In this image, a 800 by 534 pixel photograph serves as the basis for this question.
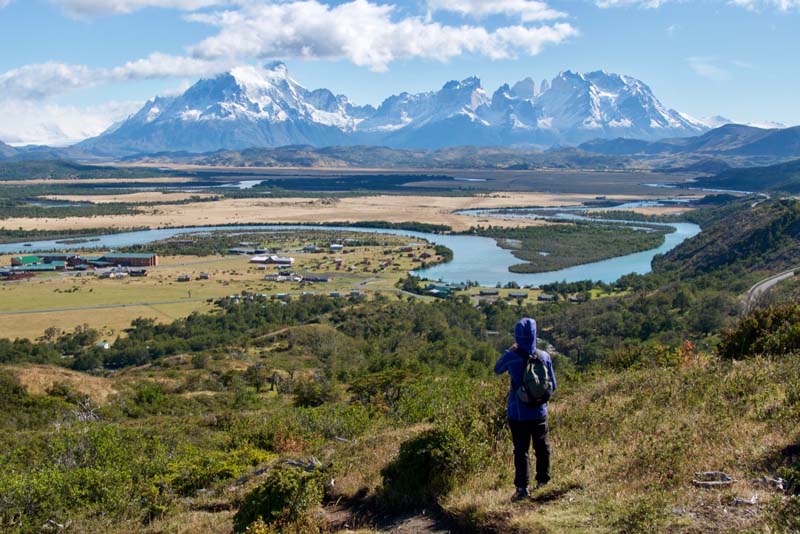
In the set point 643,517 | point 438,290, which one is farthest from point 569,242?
point 643,517

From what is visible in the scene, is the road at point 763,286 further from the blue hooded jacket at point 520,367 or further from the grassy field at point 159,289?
the blue hooded jacket at point 520,367

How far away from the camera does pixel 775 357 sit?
13086mm

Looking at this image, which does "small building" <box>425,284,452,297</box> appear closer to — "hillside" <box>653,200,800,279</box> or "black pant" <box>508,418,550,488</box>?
"hillside" <box>653,200,800,279</box>

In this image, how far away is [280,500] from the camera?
27.5 feet

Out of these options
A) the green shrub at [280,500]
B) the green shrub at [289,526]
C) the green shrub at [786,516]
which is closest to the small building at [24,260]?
the green shrub at [280,500]

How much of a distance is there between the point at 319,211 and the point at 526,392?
→ 13821 centimetres

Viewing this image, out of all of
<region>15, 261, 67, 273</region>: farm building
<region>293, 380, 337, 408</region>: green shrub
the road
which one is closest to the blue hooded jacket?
<region>293, 380, 337, 408</region>: green shrub

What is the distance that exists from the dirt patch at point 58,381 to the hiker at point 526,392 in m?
26.3

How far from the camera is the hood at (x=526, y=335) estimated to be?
296 inches

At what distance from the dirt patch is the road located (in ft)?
123

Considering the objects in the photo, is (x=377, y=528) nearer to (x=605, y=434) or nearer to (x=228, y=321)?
(x=605, y=434)

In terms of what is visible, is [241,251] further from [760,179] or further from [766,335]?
[760,179]

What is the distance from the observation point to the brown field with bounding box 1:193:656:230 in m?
124

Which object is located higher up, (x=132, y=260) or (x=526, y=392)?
(x=526, y=392)
